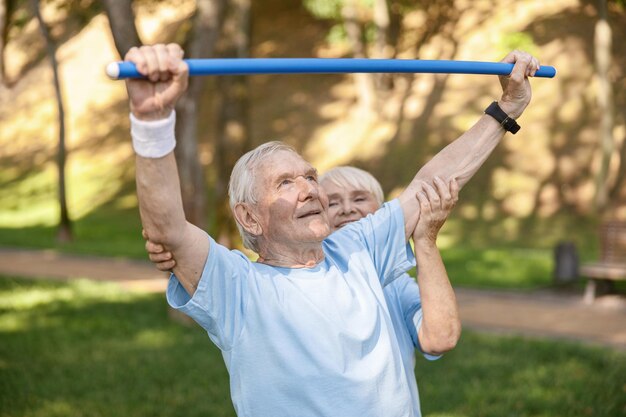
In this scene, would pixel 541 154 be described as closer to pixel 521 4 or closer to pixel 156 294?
pixel 521 4

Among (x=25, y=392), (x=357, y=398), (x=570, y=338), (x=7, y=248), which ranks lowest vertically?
(x=7, y=248)

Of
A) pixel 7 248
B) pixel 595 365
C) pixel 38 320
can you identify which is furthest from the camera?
pixel 7 248

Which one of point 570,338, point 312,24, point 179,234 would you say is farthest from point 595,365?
point 312,24

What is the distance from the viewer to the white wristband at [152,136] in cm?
220

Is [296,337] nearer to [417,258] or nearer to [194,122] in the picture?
[417,258]

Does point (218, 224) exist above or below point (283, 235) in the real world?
below

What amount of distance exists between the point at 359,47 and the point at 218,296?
2259 centimetres

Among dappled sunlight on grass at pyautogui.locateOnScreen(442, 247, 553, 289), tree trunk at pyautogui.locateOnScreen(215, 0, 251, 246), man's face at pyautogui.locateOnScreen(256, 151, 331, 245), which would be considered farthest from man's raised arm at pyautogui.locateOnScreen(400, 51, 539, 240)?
tree trunk at pyautogui.locateOnScreen(215, 0, 251, 246)

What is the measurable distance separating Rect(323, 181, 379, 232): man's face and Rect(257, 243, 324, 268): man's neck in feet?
2.29

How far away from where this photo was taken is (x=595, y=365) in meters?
7.67

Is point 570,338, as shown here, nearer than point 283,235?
No

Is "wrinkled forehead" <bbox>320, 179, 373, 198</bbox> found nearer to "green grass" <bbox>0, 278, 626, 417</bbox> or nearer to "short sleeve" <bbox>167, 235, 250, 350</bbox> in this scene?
"short sleeve" <bbox>167, 235, 250, 350</bbox>

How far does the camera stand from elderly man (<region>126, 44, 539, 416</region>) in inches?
89.1

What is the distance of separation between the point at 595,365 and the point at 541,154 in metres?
13.2
